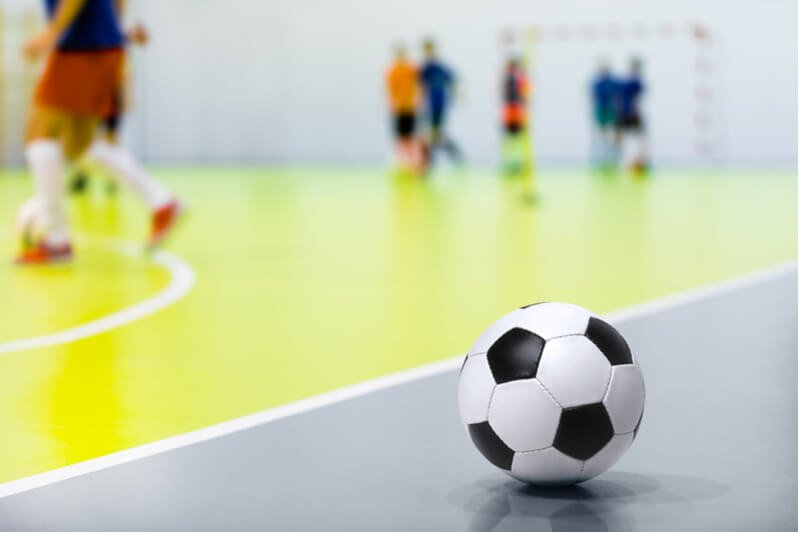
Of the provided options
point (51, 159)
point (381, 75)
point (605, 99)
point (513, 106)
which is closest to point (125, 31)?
point (51, 159)

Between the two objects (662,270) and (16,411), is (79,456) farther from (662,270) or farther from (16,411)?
(662,270)

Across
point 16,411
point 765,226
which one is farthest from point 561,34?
point 16,411

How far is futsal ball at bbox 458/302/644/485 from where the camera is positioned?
2.95m

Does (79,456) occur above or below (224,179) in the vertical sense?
above

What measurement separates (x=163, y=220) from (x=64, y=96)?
1.18m

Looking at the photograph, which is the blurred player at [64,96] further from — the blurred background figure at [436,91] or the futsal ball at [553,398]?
the blurred background figure at [436,91]

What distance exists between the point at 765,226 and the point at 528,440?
8.98m

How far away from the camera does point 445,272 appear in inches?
306

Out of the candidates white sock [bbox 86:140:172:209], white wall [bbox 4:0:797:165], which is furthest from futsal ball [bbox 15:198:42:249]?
white wall [bbox 4:0:797:165]

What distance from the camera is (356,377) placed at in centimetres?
451

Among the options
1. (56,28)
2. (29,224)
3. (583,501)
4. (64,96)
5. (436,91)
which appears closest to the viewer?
(583,501)

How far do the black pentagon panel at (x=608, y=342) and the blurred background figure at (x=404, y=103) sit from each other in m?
18.1

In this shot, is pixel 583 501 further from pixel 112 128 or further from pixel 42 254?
pixel 112 128

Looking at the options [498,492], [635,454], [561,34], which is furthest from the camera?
[561,34]
